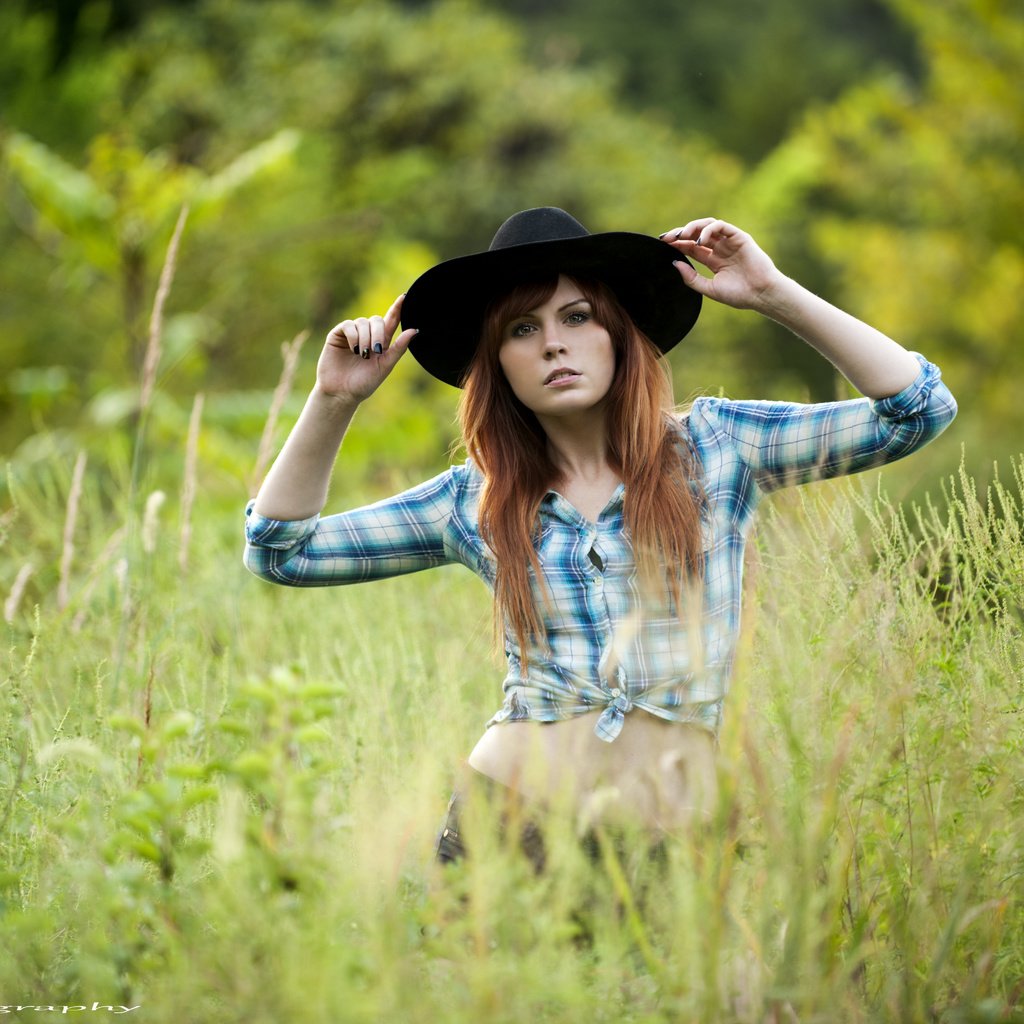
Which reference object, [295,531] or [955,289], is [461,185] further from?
[295,531]

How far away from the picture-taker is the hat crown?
8.48 feet

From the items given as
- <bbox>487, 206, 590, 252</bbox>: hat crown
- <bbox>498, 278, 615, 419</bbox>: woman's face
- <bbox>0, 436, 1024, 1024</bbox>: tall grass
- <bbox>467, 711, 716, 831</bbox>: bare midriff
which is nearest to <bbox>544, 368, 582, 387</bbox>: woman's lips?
<bbox>498, 278, 615, 419</bbox>: woman's face

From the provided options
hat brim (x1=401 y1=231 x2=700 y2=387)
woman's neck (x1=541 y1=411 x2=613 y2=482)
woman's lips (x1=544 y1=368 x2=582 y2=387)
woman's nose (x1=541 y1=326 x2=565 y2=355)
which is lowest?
woman's neck (x1=541 y1=411 x2=613 y2=482)

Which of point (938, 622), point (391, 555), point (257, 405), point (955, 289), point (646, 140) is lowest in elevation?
point (938, 622)

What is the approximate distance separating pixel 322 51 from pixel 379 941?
18401mm

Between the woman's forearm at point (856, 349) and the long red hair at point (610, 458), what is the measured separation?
0.37 meters

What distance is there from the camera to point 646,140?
21.4 m

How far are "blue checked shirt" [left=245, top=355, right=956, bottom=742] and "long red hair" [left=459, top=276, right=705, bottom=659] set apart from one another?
0.04 meters

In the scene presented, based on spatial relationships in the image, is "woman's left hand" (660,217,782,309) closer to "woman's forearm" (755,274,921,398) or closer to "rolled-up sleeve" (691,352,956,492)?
"woman's forearm" (755,274,921,398)

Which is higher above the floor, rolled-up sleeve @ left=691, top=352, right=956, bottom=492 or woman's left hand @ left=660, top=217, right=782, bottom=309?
woman's left hand @ left=660, top=217, right=782, bottom=309

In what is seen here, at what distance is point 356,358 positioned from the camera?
2.63 metres

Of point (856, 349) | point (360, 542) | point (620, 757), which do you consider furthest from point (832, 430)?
point (360, 542)

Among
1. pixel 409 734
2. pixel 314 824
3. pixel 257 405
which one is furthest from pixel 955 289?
pixel 314 824

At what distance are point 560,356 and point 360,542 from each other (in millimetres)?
609
